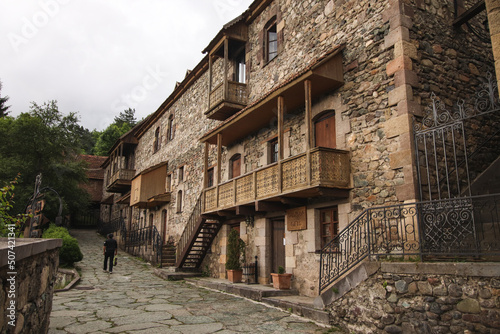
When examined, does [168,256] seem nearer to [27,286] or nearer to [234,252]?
[234,252]

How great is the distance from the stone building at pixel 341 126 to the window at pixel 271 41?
4cm

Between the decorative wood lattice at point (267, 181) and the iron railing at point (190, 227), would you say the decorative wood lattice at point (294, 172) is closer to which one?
the decorative wood lattice at point (267, 181)

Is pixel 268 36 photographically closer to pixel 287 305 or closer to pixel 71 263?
pixel 287 305

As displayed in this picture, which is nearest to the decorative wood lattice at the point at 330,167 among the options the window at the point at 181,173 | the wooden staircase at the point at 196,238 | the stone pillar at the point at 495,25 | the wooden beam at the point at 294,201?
the wooden beam at the point at 294,201

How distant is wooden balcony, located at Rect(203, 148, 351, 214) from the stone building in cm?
3

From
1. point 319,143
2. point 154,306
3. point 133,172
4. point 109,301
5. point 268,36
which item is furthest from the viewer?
point 133,172

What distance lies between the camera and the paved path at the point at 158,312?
629 centimetres

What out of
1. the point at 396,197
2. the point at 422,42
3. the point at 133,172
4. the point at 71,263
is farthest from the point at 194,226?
the point at 133,172

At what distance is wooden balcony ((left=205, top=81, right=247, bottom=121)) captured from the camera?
13.4 m

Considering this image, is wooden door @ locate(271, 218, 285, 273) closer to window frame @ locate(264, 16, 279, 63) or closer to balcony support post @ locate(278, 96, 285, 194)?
balcony support post @ locate(278, 96, 285, 194)

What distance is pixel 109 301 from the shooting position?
878 centimetres

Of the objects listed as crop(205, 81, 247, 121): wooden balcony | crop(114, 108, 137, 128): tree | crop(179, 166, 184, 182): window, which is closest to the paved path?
crop(205, 81, 247, 121): wooden balcony

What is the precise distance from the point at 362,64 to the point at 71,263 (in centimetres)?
1229

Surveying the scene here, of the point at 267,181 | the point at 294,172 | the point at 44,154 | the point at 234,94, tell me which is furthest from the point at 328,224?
the point at 44,154
